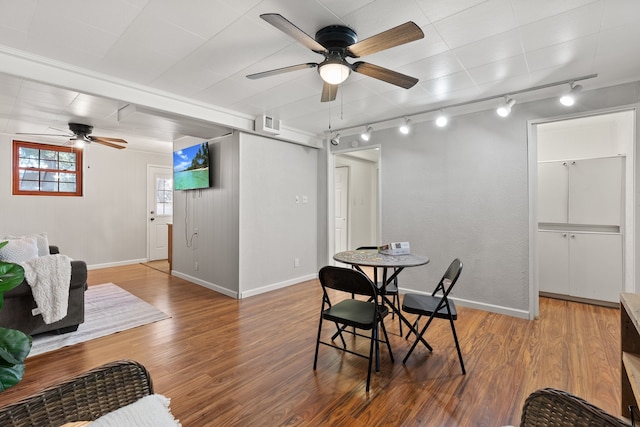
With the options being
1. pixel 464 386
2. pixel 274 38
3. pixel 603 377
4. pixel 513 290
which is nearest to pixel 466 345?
pixel 464 386

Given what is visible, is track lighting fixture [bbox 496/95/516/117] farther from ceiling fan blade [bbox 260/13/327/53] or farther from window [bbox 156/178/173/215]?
window [bbox 156/178/173/215]

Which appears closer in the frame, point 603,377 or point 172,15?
point 172,15

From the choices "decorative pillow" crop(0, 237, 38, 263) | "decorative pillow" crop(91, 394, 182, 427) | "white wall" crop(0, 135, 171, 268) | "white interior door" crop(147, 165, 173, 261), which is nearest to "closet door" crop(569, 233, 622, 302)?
"decorative pillow" crop(91, 394, 182, 427)

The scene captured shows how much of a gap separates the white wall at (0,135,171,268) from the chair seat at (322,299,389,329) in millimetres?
5737

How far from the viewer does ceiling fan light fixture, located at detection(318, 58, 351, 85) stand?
2.05 m

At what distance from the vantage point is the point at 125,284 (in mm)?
4738

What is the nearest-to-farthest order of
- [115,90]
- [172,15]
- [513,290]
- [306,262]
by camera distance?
[172,15] → [115,90] → [513,290] → [306,262]

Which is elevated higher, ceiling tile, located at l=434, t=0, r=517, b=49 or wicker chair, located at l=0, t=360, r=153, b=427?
ceiling tile, located at l=434, t=0, r=517, b=49

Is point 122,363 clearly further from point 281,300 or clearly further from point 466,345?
point 281,300

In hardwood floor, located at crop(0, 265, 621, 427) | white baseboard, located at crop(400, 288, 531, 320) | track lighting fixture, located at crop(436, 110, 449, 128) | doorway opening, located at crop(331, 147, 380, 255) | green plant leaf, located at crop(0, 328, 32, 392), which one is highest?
track lighting fixture, located at crop(436, 110, 449, 128)

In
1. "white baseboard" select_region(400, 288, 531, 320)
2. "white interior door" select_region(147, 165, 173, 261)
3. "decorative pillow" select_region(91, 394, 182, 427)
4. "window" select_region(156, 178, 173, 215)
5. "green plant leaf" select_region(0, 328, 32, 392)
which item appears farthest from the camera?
"window" select_region(156, 178, 173, 215)

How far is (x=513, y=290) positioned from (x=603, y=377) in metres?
1.29

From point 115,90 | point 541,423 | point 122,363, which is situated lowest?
point 541,423

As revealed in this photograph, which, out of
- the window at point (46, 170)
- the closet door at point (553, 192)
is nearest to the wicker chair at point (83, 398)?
the closet door at point (553, 192)
